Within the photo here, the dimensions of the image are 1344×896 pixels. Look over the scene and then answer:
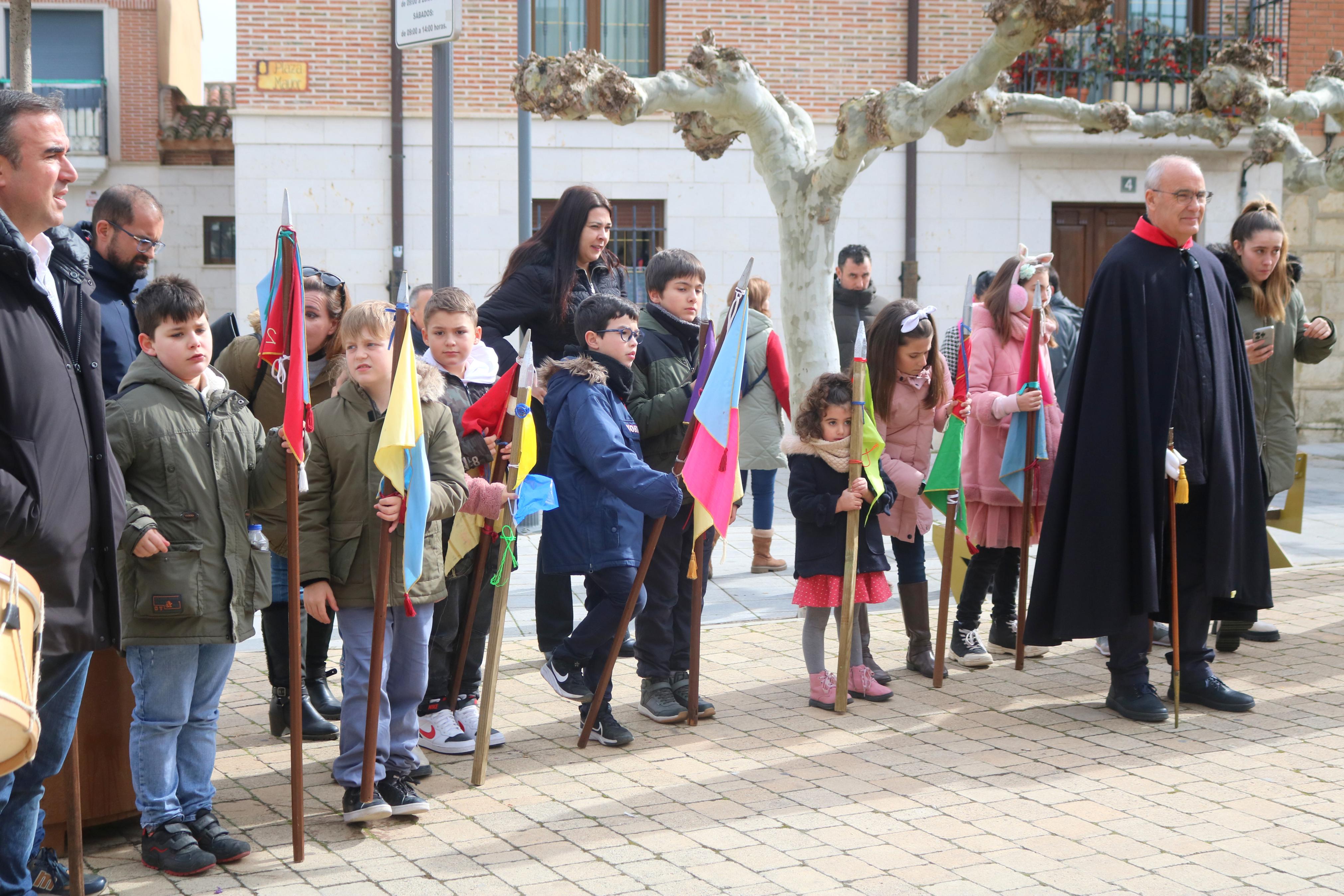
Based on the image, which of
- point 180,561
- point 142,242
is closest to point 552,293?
point 142,242

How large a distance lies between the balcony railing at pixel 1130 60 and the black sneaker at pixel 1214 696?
13.0 metres

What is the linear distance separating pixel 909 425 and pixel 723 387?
1415 millimetres

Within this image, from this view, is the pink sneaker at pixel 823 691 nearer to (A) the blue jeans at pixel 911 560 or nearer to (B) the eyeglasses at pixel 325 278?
(A) the blue jeans at pixel 911 560

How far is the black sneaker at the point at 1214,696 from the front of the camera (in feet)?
18.7

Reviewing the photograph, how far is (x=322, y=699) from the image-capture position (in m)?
5.61

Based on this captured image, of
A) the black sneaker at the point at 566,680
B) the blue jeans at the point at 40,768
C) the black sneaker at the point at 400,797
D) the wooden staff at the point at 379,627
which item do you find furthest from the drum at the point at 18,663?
the black sneaker at the point at 566,680

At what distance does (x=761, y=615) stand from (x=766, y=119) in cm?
444

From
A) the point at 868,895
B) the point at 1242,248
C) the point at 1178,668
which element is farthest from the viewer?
the point at 1242,248

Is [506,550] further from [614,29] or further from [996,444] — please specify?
[614,29]

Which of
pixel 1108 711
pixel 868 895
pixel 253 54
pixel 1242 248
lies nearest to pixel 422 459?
pixel 868 895

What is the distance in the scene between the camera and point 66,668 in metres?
3.52

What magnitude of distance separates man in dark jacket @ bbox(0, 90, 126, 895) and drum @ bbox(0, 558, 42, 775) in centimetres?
32

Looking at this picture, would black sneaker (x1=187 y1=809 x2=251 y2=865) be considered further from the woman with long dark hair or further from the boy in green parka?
the woman with long dark hair

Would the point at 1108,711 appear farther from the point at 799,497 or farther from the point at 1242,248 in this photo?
the point at 1242,248
